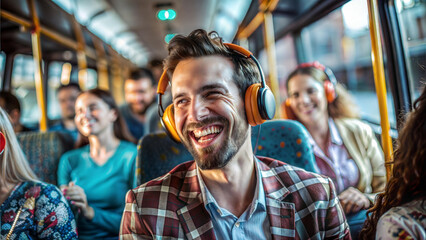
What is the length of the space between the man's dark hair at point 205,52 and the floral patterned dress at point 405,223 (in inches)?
28.1

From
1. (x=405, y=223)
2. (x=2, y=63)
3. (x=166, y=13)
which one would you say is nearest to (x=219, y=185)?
(x=405, y=223)

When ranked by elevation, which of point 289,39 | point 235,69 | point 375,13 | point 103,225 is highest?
point 289,39

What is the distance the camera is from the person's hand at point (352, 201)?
1.95 metres

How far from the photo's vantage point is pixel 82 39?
508 centimetres

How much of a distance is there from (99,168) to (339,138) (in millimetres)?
1827

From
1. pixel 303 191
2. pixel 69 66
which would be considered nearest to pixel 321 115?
pixel 303 191

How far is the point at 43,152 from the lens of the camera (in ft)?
8.10

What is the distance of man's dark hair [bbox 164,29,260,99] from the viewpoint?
1334 mm

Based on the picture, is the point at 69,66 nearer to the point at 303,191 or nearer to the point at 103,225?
the point at 103,225

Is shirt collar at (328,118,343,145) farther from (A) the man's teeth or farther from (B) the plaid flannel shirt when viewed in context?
(A) the man's teeth

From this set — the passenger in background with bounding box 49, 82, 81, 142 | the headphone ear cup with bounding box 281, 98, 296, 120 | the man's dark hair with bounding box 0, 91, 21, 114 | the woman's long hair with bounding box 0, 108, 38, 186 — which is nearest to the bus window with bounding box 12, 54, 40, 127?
the passenger in background with bounding box 49, 82, 81, 142

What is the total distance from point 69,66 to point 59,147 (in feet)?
11.4

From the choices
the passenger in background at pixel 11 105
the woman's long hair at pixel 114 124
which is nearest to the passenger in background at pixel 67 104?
the passenger in background at pixel 11 105

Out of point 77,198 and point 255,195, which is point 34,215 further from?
point 255,195
